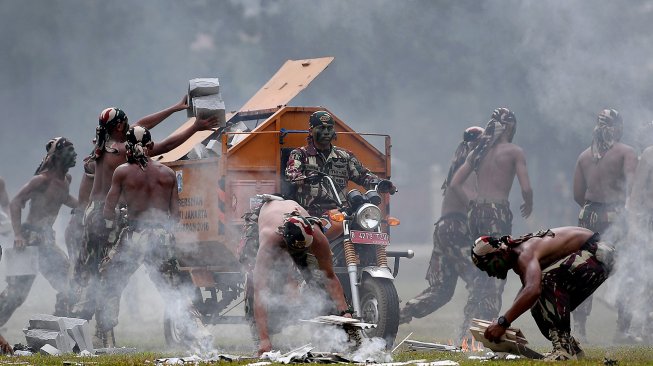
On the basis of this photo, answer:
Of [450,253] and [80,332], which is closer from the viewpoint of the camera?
[80,332]

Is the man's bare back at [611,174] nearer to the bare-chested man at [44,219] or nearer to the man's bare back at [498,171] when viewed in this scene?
the man's bare back at [498,171]

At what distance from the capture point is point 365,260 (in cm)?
1265

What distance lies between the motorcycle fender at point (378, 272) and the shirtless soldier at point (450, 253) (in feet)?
11.4

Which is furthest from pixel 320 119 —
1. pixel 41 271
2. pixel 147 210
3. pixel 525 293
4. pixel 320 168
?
pixel 41 271

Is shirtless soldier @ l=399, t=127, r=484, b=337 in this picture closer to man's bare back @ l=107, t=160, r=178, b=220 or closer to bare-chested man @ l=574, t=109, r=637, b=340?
bare-chested man @ l=574, t=109, r=637, b=340

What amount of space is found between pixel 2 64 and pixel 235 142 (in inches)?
1012

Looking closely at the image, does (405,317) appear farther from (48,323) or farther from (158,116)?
(48,323)

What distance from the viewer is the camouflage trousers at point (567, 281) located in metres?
10.2

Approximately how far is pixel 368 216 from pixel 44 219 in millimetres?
5195

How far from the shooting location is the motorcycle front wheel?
1205cm

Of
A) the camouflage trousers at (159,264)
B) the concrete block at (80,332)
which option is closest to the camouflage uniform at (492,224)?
the camouflage trousers at (159,264)

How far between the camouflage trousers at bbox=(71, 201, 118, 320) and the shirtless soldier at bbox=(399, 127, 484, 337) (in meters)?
4.03

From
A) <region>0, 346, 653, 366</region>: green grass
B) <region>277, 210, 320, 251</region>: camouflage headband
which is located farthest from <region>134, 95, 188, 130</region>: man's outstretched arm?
<region>277, 210, 320, 251</region>: camouflage headband

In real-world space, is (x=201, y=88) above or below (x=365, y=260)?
above
